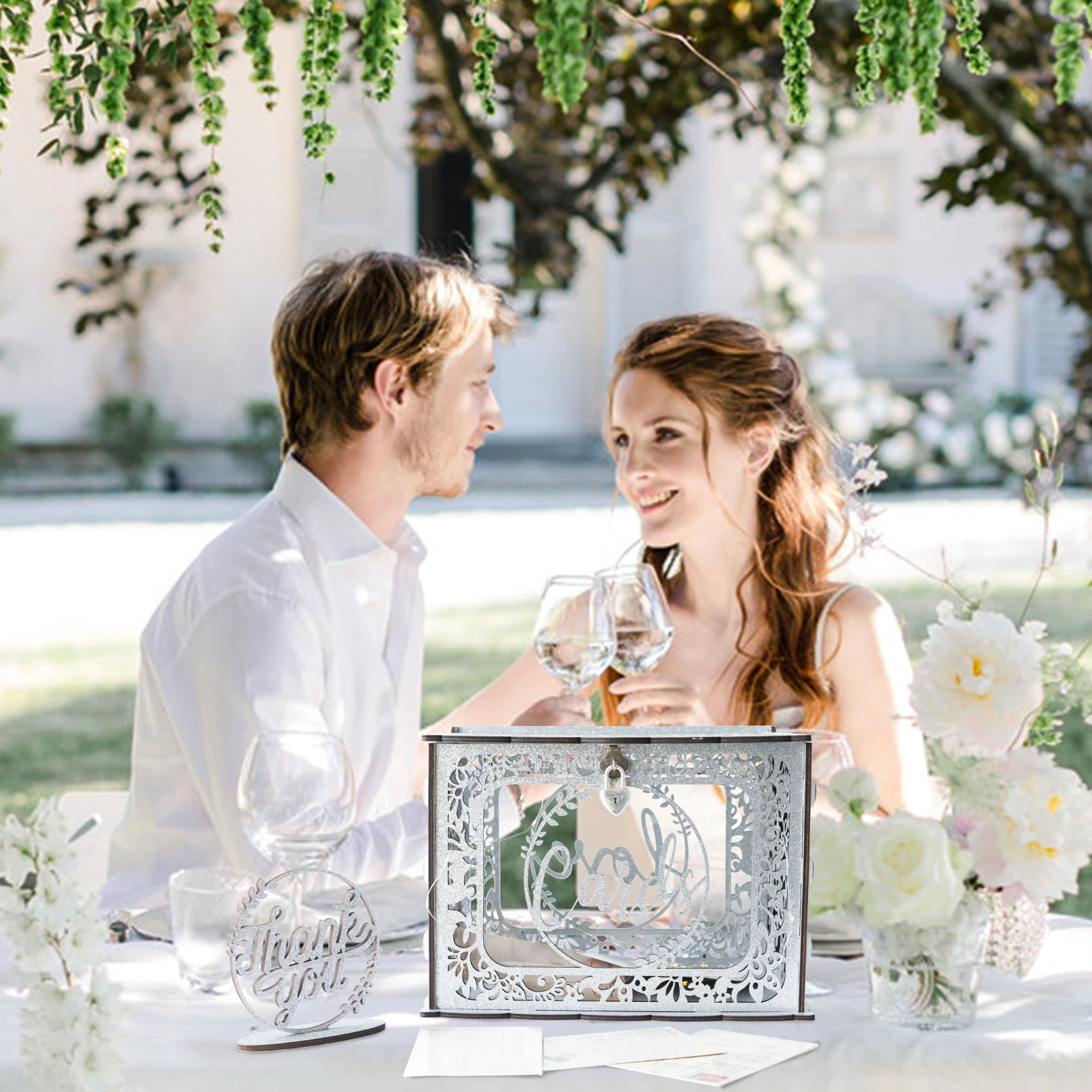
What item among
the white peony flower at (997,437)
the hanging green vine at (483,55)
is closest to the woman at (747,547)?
the hanging green vine at (483,55)

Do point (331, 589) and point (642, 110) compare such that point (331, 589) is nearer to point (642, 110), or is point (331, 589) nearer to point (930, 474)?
point (642, 110)

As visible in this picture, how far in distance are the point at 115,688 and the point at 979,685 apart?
785 cm

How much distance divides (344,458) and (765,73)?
3202 mm

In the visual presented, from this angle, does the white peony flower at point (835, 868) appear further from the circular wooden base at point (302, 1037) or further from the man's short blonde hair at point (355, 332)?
the man's short blonde hair at point (355, 332)

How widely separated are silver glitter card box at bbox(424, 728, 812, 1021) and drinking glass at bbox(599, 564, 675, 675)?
29cm

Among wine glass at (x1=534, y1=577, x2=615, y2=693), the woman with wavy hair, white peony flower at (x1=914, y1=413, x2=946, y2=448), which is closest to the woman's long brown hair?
the woman with wavy hair

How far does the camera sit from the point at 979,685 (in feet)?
5.56

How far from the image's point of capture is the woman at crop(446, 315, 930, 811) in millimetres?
3031

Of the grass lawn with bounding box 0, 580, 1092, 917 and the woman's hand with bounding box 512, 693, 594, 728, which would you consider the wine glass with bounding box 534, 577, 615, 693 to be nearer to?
the woman's hand with bounding box 512, 693, 594, 728

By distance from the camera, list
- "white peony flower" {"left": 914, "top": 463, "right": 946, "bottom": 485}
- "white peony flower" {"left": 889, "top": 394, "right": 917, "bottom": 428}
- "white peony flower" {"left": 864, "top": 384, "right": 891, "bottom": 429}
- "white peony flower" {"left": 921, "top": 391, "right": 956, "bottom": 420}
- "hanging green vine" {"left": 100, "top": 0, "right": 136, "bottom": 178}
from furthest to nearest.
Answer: "white peony flower" {"left": 914, "top": 463, "right": 946, "bottom": 485}, "white peony flower" {"left": 921, "top": 391, "right": 956, "bottom": 420}, "white peony flower" {"left": 889, "top": 394, "right": 917, "bottom": 428}, "white peony flower" {"left": 864, "top": 384, "right": 891, "bottom": 429}, "hanging green vine" {"left": 100, "top": 0, "right": 136, "bottom": 178}

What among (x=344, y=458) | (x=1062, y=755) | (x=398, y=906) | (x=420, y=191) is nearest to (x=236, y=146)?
(x=420, y=191)

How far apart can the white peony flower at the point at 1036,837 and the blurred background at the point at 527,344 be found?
908 centimetres

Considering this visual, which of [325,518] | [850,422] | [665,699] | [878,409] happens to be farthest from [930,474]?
[665,699]

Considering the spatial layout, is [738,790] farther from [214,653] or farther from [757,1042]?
[214,653]
